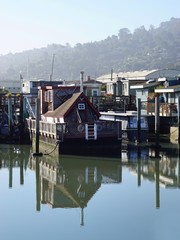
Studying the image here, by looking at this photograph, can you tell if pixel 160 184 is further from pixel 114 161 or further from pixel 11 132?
pixel 11 132

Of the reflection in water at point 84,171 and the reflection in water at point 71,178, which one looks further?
Result: the reflection in water at point 84,171

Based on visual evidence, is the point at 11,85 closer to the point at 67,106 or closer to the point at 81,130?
the point at 67,106

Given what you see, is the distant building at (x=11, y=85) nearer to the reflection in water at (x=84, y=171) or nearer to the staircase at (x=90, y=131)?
the reflection in water at (x=84, y=171)

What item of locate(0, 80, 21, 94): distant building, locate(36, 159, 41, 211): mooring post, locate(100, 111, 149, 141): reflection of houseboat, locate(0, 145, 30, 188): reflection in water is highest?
locate(0, 80, 21, 94): distant building

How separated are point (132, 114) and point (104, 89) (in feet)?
119

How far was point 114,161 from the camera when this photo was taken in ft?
116

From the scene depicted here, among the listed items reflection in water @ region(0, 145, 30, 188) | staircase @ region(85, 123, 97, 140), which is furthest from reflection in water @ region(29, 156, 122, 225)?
staircase @ region(85, 123, 97, 140)

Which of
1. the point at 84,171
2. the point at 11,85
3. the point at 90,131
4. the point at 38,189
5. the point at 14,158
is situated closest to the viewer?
the point at 38,189

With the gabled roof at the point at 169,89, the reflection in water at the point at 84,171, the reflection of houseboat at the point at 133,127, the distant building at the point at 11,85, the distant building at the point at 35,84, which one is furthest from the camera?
the distant building at the point at 11,85

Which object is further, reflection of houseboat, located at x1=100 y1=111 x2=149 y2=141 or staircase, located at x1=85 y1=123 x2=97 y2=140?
reflection of houseboat, located at x1=100 y1=111 x2=149 y2=141

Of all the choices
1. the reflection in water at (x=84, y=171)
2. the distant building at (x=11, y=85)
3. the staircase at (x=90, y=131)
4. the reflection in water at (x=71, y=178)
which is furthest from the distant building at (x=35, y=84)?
the staircase at (x=90, y=131)

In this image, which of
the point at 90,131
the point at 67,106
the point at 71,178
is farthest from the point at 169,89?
the point at 71,178

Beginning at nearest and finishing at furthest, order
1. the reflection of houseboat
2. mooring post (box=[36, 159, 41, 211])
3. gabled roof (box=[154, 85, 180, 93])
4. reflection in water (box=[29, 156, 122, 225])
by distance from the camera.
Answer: mooring post (box=[36, 159, 41, 211]) → reflection in water (box=[29, 156, 122, 225]) → the reflection of houseboat → gabled roof (box=[154, 85, 180, 93])

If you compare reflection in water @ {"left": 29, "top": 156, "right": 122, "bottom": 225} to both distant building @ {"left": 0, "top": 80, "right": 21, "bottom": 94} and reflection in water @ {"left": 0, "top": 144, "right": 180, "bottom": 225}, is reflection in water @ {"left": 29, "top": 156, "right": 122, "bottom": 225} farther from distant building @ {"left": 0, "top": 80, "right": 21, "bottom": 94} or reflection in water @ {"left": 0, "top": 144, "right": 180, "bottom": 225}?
distant building @ {"left": 0, "top": 80, "right": 21, "bottom": 94}
